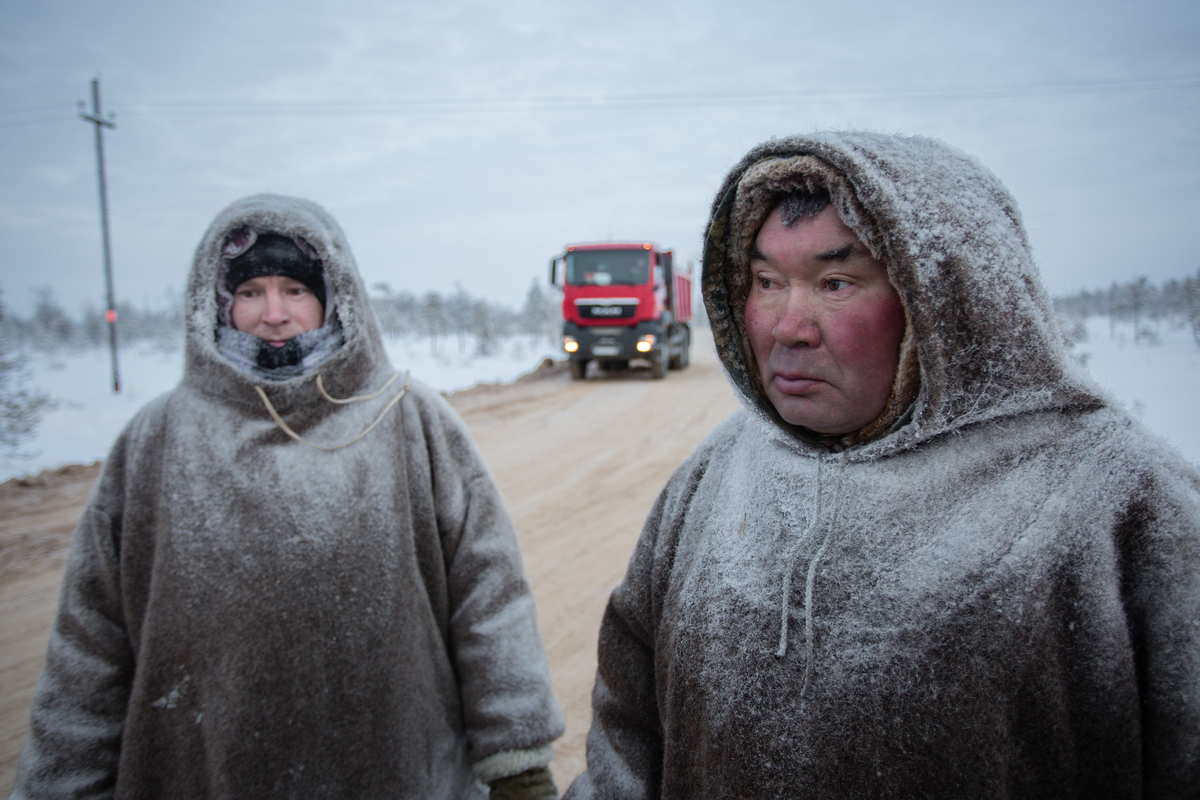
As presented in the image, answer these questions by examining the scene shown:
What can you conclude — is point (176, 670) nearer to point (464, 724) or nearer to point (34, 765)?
point (34, 765)

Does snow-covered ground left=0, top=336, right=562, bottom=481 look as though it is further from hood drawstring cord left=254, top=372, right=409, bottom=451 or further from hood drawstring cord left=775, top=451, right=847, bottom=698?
hood drawstring cord left=775, top=451, right=847, bottom=698

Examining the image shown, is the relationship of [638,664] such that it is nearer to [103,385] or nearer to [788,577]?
[788,577]

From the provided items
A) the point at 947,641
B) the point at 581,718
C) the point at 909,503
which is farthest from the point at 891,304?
the point at 581,718

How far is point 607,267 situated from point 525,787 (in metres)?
13.5

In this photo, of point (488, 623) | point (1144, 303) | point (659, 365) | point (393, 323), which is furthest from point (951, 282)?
point (1144, 303)

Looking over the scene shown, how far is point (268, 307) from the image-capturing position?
5.96ft

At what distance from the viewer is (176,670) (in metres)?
1.58

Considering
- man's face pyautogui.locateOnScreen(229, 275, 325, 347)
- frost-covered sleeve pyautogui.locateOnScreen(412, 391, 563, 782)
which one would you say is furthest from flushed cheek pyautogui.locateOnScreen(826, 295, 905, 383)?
man's face pyautogui.locateOnScreen(229, 275, 325, 347)

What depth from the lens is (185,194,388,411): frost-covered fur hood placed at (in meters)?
1.74

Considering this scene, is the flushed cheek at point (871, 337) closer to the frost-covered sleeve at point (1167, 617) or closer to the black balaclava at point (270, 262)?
the frost-covered sleeve at point (1167, 617)

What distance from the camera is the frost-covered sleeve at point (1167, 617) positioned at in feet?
2.83

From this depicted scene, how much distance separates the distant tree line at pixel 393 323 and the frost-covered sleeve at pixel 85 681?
101 feet

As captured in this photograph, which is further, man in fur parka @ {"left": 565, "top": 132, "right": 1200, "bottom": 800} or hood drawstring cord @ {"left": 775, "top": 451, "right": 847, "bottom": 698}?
hood drawstring cord @ {"left": 775, "top": 451, "right": 847, "bottom": 698}

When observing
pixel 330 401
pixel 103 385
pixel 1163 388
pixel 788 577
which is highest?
pixel 330 401
